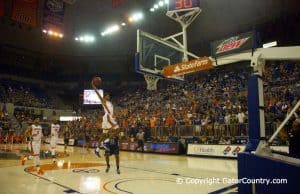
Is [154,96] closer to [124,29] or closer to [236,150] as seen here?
[124,29]

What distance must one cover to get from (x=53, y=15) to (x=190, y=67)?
1215 cm

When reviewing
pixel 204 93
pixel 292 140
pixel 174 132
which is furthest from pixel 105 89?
pixel 292 140

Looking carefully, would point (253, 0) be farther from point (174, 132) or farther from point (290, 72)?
point (174, 132)

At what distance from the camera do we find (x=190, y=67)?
9734mm

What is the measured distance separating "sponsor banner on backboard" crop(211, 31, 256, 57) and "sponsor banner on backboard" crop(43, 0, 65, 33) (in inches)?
483

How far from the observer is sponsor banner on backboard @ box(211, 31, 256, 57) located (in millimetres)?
7531

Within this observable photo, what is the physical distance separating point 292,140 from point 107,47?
33.9 m

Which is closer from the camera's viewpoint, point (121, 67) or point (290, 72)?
point (290, 72)

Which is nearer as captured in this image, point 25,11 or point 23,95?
point 25,11

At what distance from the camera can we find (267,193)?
5281 millimetres

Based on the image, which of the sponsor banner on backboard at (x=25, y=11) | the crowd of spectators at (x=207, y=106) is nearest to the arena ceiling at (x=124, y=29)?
the crowd of spectators at (x=207, y=106)

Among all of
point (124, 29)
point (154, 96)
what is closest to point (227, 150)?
point (154, 96)

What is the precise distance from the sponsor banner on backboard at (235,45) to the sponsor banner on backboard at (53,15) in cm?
1226

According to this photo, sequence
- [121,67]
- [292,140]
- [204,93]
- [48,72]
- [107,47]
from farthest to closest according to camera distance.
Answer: [48,72], [121,67], [107,47], [204,93], [292,140]
